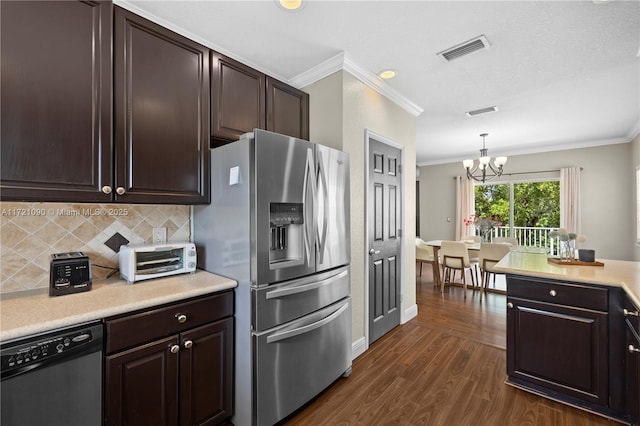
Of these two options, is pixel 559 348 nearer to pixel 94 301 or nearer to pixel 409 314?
pixel 409 314

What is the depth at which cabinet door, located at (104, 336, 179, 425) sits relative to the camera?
131 centimetres

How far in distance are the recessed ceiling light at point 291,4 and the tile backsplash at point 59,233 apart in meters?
1.61

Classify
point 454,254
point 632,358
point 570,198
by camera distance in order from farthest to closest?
point 570,198 < point 454,254 < point 632,358

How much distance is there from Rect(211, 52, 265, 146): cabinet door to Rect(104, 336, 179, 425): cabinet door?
1.39 meters

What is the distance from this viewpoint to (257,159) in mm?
1658

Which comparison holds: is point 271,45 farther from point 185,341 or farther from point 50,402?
point 50,402

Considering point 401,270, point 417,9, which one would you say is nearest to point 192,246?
point 417,9

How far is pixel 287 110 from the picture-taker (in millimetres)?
2527

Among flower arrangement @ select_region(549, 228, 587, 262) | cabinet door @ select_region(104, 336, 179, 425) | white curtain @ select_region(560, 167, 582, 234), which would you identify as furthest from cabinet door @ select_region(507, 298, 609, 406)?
white curtain @ select_region(560, 167, 582, 234)

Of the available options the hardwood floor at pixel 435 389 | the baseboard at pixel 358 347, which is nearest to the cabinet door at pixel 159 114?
the hardwood floor at pixel 435 389

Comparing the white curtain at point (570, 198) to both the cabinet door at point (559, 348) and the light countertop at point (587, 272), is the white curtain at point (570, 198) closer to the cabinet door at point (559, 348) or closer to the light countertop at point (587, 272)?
the light countertop at point (587, 272)

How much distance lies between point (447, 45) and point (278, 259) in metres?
2.09

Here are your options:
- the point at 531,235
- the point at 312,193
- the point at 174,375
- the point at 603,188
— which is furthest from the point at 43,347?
the point at 531,235

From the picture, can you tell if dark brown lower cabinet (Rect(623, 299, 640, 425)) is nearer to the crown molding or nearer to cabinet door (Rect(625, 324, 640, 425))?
cabinet door (Rect(625, 324, 640, 425))
